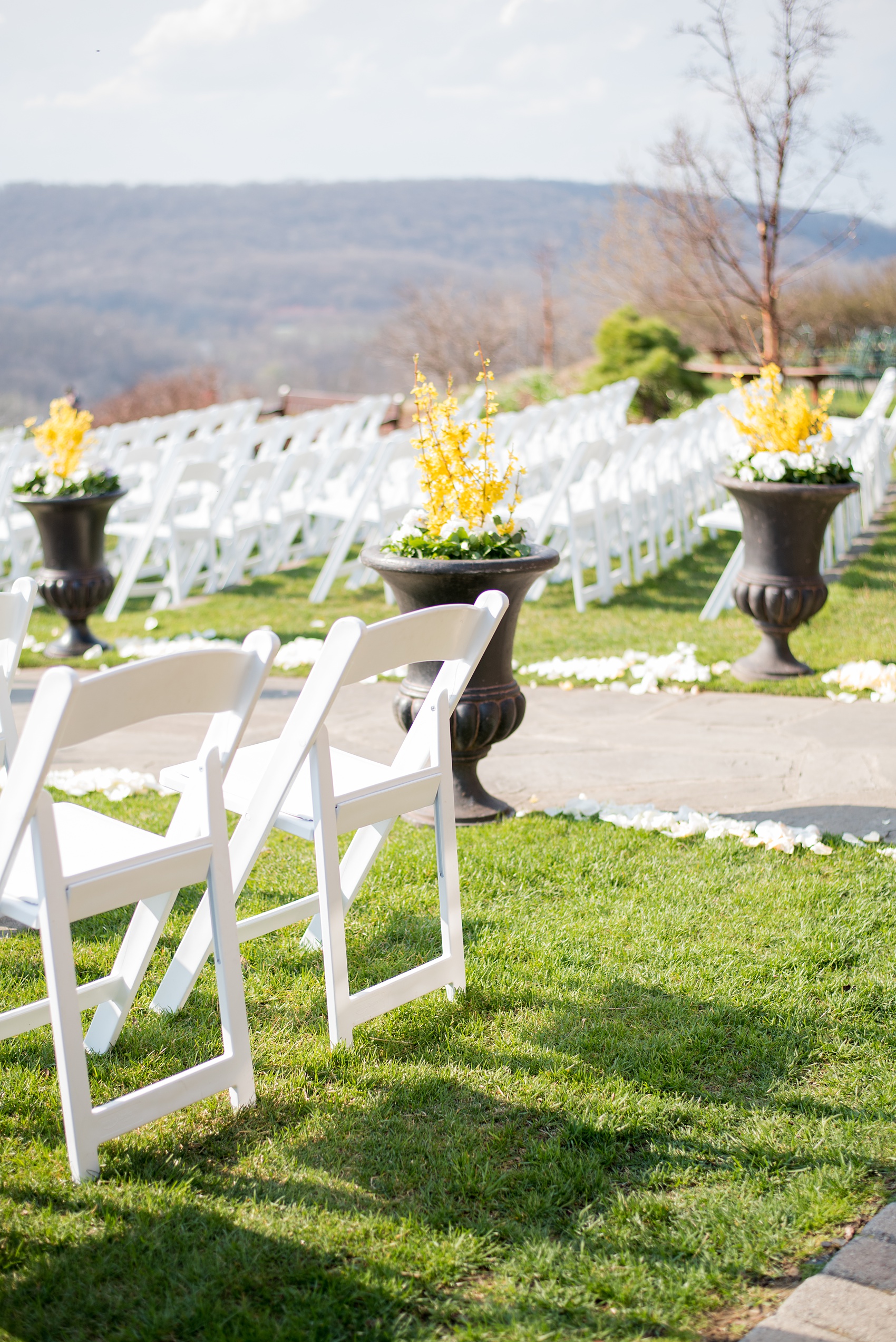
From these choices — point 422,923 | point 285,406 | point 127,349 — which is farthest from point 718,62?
point 127,349

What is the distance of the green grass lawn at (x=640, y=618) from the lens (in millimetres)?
6344

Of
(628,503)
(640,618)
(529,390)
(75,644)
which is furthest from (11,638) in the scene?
(529,390)

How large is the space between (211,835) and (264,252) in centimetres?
6311

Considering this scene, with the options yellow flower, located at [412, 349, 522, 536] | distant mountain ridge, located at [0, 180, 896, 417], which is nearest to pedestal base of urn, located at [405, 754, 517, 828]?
yellow flower, located at [412, 349, 522, 536]

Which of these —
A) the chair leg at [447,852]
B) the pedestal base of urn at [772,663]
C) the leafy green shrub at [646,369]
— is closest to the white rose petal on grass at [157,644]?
the pedestal base of urn at [772,663]

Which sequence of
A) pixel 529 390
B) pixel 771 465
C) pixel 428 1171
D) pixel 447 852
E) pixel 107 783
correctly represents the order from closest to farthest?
pixel 428 1171 → pixel 447 852 → pixel 107 783 → pixel 771 465 → pixel 529 390

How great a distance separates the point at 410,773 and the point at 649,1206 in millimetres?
1028

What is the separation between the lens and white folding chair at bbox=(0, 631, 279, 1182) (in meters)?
1.98

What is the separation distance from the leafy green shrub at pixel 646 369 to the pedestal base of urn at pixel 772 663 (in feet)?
39.7

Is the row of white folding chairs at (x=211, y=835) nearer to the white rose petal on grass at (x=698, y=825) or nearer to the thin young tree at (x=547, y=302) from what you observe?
the white rose petal on grass at (x=698, y=825)

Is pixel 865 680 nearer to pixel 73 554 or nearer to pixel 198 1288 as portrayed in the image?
pixel 198 1288

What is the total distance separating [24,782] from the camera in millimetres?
1975

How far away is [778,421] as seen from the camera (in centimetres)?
581

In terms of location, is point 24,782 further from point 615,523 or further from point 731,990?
point 615,523
